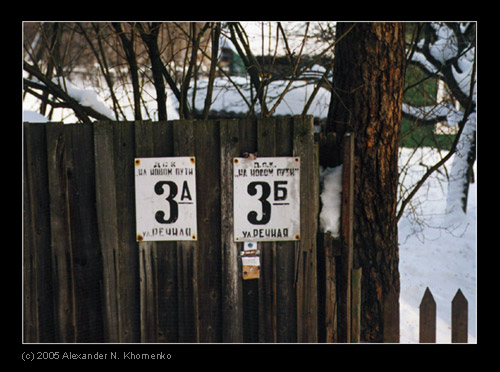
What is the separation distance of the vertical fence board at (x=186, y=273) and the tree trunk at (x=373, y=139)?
1.29 m

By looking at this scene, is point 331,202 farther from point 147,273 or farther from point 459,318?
point 459,318

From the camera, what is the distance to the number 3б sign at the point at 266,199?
116 inches

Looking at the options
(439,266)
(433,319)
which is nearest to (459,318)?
(433,319)

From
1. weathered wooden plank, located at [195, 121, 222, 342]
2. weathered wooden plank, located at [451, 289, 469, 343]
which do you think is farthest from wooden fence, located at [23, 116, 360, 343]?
weathered wooden plank, located at [451, 289, 469, 343]

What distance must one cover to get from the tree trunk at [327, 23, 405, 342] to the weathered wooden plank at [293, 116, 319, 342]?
836mm

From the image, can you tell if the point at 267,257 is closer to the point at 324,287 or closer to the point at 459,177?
the point at 324,287

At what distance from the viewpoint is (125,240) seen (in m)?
3.02

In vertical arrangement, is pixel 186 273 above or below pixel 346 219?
below

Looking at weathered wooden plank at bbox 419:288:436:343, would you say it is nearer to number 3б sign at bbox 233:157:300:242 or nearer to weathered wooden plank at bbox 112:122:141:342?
number 3б sign at bbox 233:157:300:242

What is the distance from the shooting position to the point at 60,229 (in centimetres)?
304

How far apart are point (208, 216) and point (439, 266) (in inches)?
282
